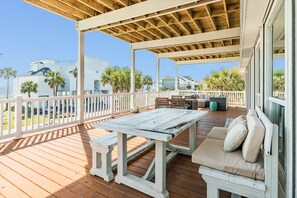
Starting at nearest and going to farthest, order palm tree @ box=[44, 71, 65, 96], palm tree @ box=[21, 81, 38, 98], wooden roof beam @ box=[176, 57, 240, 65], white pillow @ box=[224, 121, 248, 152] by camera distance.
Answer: white pillow @ box=[224, 121, 248, 152]
wooden roof beam @ box=[176, 57, 240, 65]
palm tree @ box=[44, 71, 65, 96]
palm tree @ box=[21, 81, 38, 98]

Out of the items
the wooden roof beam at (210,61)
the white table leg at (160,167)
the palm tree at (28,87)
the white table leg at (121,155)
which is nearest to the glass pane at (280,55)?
the white table leg at (160,167)

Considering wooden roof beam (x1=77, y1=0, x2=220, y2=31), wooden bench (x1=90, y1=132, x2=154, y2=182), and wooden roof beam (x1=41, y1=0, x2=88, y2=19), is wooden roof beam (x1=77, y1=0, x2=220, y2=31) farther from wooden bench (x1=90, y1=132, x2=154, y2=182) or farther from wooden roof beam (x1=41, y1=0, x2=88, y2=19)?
wooden bench (x1=90, y1=132, x2=154, y2=182)

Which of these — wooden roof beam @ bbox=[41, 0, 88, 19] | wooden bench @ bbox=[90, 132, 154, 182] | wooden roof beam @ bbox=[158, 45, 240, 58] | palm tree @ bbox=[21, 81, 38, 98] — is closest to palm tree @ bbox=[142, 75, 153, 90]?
wooden roof beam @ bbox=[158, 45, 240, 58]

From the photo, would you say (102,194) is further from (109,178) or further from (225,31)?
(225,31)

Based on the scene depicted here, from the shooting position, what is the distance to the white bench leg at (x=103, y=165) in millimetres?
2025

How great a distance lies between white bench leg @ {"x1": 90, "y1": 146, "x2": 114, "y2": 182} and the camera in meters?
2.03

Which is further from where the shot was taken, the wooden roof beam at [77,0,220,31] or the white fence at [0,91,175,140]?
the wooden roof beam at [77,0,220,31]

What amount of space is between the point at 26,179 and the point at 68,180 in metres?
0.52

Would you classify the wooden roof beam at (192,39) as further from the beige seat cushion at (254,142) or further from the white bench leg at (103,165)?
the white bench leg at (103,165)

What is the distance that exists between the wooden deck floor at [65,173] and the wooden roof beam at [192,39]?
414 centimetres

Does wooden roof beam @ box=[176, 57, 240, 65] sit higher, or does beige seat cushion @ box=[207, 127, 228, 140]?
wooden roof beam @ box=[176, 57, 240, 65]

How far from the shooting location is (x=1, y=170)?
2230 millimetres

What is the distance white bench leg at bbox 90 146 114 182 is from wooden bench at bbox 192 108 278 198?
1064 mm

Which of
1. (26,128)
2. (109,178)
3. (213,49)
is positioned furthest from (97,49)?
(109,178)
